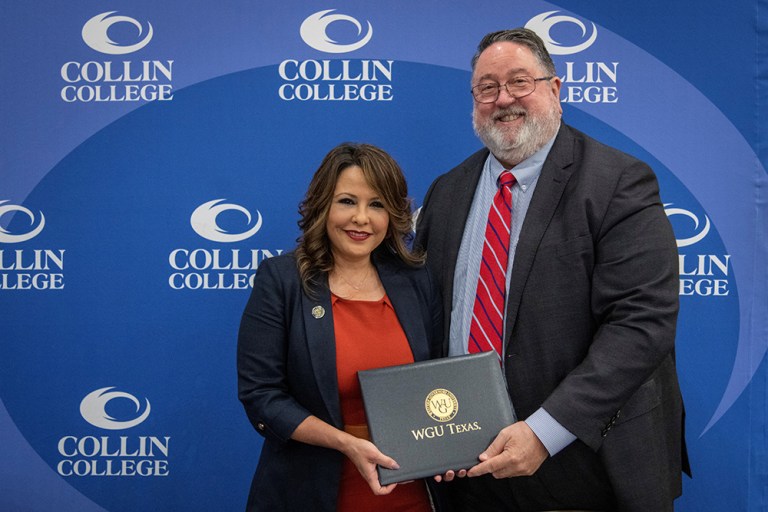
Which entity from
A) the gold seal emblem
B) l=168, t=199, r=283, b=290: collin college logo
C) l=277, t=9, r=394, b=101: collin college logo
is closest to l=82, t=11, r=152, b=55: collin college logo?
l=277, t=9, r=394, b=101: collin college logo

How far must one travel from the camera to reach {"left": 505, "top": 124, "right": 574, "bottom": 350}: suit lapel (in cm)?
226

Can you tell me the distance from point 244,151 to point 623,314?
1846 millimetres

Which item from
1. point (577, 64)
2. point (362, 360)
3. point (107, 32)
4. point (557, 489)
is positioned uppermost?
point (107, 32)

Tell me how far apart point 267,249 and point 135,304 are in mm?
633

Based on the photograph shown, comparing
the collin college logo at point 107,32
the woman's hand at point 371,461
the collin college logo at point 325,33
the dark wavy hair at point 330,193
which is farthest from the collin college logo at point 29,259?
the woman's hand at point 371,461

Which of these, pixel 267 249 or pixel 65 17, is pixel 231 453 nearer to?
pixel 267 249

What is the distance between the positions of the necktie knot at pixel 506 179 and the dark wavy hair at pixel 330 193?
14.4 inches

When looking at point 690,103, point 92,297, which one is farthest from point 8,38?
point 690,103

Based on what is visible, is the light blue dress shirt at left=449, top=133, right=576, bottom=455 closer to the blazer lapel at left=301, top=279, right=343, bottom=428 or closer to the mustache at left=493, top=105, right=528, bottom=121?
the mustache at left=493, top=105, right=528, bottom=121

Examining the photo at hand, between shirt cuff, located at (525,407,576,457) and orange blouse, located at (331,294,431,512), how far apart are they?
1.31 ft

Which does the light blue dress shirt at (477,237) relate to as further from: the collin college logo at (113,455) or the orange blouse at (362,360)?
the collin college logo at (113,455)

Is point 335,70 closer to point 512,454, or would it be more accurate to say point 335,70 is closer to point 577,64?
point 577,64

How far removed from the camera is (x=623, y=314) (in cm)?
216

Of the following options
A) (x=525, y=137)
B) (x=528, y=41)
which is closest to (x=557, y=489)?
(x=525, y=137)
